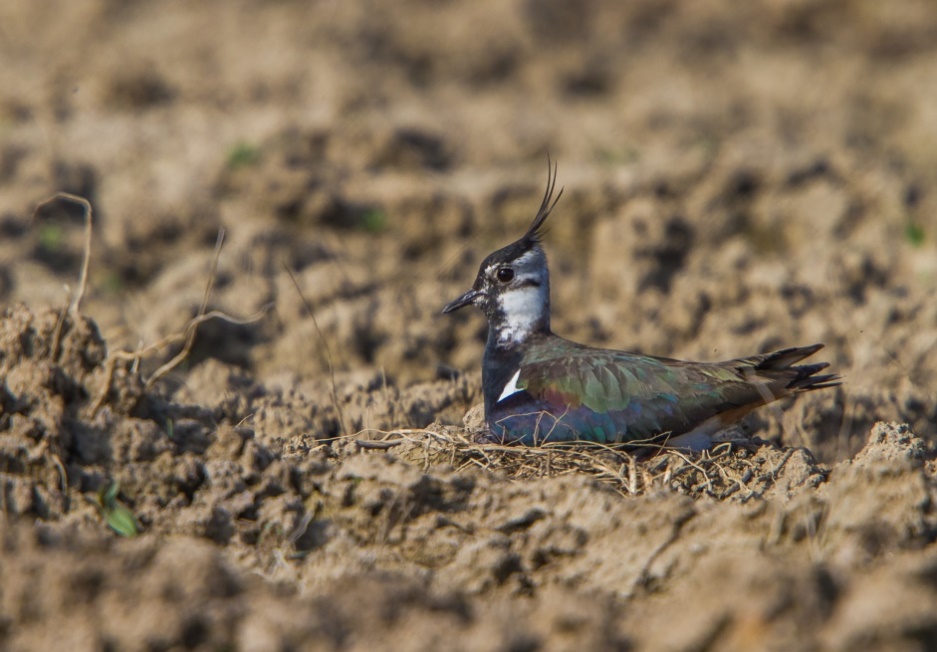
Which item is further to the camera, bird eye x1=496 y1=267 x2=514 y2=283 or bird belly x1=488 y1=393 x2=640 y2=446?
bird eye x1=496 y1=267 x2=514 y2=283

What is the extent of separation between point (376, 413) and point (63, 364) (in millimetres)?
1641

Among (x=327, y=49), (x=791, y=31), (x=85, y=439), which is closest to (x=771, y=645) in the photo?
(x=85, y=439)

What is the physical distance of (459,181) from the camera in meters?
10.1

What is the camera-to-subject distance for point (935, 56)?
46.4 ft

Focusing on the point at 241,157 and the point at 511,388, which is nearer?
the point at 511,388

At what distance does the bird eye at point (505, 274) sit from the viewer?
19.9 feet

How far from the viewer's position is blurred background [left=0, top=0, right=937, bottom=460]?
303 inches

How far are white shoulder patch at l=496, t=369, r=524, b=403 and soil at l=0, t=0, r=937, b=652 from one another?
0.80ft

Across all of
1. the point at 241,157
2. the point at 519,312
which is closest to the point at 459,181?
the point at 241,157

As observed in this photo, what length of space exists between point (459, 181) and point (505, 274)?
413 centimetres

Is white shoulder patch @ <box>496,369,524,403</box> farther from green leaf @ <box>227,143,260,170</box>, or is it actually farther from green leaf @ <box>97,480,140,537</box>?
green leaf @ <box>227,143,260,170</box>

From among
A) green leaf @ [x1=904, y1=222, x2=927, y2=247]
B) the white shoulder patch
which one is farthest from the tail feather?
green leaf @ [x1=904, y1=222, x2=927, y2=247]

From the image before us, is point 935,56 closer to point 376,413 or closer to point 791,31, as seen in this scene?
point 791,31

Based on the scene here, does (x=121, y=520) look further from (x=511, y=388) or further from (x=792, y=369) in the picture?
(x=792, y=369)
